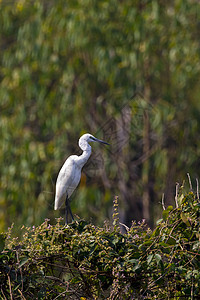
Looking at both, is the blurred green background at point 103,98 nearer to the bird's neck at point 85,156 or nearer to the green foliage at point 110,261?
the bird's neck at point 85,156

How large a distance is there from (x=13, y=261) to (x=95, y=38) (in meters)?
4.17

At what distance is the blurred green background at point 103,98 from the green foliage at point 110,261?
359 cm

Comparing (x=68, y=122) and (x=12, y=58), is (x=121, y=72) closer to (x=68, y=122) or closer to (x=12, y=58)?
(x=68, y=122)

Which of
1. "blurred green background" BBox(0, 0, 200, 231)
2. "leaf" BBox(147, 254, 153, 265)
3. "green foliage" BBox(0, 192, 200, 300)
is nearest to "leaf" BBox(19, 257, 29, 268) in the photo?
"green foliage" BBox(0, 192, 200, 300)

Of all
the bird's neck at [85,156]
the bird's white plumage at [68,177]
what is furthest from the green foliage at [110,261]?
the bird's white plumage at [68,177]

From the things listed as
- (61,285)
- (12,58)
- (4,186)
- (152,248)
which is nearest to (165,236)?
(152,248)

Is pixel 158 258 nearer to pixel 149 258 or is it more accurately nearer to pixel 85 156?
pixel 149 258

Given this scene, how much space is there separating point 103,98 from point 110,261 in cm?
416

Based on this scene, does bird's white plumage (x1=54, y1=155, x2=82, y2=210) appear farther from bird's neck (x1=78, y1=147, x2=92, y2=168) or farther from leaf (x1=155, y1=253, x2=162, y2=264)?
leaf (x1=155, y1=253, x2=162, y2=264)

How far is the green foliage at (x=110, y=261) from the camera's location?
5.85ft

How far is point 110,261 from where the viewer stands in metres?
1.80

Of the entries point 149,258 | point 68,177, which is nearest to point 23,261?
point 149,258

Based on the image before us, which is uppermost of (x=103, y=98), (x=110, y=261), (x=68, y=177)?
(x=103, y=98)

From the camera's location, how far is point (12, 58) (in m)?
6.02
